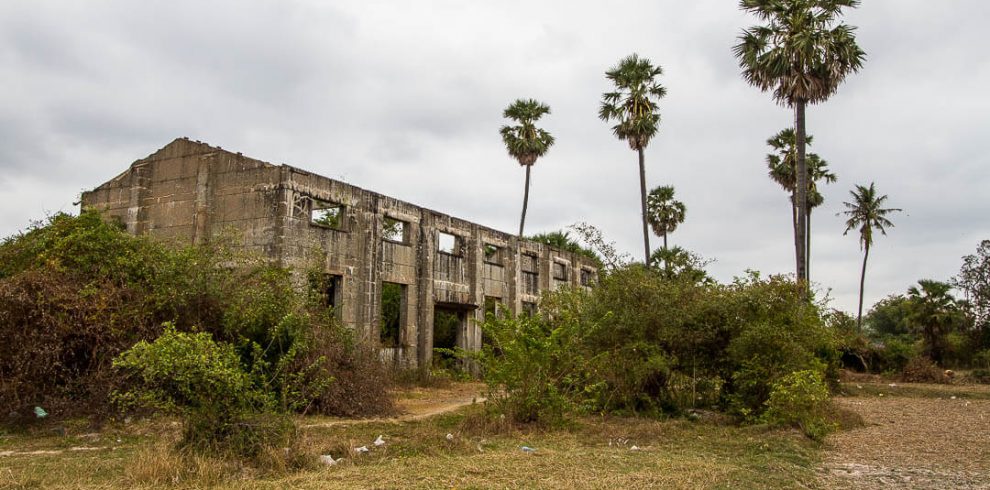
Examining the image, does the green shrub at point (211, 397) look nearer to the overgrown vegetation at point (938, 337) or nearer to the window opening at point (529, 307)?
the window opening at point (529, 307)

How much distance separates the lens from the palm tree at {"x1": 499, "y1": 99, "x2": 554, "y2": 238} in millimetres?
37562

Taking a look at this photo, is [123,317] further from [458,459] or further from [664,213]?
[664,213]

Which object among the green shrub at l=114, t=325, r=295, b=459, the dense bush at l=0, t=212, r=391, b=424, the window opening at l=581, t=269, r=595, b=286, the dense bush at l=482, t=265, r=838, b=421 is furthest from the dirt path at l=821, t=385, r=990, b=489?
the window opening at l=581, t=269, r=595, b=286

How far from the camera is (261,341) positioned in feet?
43.0

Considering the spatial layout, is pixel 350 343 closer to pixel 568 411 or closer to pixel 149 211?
pixel 568 411

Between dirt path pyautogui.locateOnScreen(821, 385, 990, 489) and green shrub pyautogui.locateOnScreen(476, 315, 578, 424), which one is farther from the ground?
green shrub pyautogui.locateOnScreen(476, 315, 578, 424)

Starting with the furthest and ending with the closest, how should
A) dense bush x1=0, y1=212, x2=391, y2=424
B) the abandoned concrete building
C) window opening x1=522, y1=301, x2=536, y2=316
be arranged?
1. window opening x1=522, y1=301, x2=536, y2=316
2. the abandoned concrete building
3. dense bush x1=0, y1=212, x2=391, y2=424

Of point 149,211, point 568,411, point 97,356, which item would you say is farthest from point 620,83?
point 97,356

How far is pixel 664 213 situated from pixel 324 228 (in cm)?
2572

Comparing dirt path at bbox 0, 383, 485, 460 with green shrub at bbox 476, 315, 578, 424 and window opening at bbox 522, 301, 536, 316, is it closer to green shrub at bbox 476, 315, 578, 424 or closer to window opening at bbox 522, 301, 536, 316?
green shrub at bbox 476, 315, 578, 424

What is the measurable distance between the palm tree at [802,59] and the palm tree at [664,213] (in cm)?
1841

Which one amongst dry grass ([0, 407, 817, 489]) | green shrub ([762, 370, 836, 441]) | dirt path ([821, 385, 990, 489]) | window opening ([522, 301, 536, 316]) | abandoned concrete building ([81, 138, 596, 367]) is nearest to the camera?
dry grass ([0, 407, 817, 489])

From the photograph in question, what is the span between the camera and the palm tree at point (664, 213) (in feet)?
136

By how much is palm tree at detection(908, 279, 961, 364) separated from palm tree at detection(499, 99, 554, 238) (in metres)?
17.9
